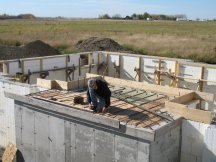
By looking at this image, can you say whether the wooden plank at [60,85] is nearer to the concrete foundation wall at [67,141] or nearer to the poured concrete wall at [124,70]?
the poured concrete wall at [124,70]

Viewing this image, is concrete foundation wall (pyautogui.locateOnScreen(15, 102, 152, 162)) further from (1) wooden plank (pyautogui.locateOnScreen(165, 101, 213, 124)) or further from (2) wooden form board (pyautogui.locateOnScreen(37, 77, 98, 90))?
(1) wooden plank (pyautogui.locateOnScreen(165, 101, 213, 124))

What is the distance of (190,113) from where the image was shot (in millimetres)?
8281

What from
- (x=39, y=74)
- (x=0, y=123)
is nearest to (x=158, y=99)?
(x=0, y=123)

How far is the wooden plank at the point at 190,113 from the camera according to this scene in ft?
26.1

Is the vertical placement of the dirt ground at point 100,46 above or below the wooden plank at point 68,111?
above

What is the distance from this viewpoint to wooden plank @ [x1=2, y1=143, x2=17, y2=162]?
35.0 feet

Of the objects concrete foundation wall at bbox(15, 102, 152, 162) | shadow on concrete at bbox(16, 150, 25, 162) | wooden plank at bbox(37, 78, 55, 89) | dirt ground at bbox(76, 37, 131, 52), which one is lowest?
shadow on concrete at bbox(16, 150, 25, 162)

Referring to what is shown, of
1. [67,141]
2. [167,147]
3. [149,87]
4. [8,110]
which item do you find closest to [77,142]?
[67,141]

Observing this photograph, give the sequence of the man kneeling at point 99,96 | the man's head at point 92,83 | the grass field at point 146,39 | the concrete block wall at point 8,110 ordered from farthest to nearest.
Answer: the grass field at point 146,39 < the concrete block wall at point 8,110 < the man kneeling at point 99,96 < the man's head at point 92,83

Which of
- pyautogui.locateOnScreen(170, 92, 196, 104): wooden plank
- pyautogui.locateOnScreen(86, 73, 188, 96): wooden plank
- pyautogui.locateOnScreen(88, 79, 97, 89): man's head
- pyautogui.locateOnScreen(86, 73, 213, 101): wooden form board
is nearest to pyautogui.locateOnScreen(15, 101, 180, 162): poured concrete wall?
pyautogui.locateOnScreen(88, 79, 97, 89): man's head

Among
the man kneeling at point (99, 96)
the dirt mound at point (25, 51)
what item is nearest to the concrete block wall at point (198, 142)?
the man kneeling at point (99, 96)

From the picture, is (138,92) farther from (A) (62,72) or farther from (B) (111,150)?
(A) (62,72)

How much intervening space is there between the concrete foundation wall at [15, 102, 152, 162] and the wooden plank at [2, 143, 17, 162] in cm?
23

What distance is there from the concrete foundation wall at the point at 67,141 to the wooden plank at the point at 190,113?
147 cm
